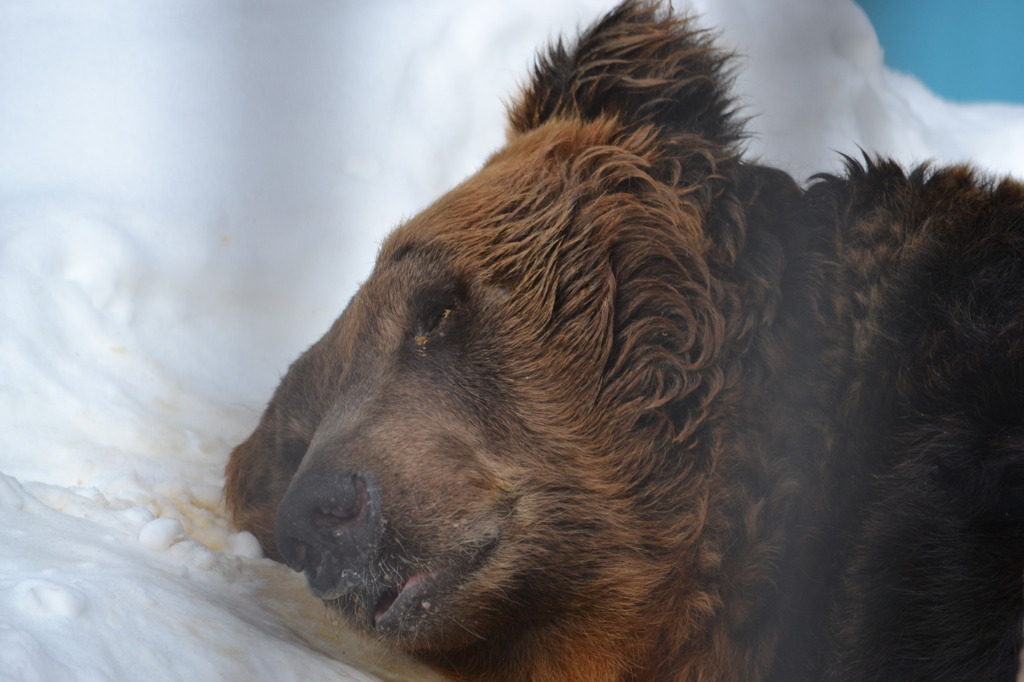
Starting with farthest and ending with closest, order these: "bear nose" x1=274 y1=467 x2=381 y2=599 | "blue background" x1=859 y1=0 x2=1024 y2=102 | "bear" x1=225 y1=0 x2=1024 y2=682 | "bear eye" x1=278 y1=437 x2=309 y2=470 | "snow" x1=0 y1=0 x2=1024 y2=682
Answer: "blue background" x1=859 y1=0 x2=1024 y2=102 → "bear eye" x1=278 y1=437 x2=309 y2=470 → "snow" x1=0 y1=0 x2=1024 y2=682 → "bear nose" x1=274 y1=467 x2=381 y2=599 → "bear" x1=225 y1=0 x2=1024 y2=682

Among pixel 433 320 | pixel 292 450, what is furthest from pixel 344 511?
pixel 292 450

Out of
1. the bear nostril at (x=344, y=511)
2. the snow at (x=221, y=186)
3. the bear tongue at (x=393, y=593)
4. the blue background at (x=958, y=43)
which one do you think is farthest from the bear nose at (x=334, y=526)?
the blue background at (x=958, y=43)

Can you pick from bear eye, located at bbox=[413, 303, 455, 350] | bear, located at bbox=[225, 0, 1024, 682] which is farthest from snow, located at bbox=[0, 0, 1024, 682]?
bear eye, located at bbox=[413, 303, 455, 350]

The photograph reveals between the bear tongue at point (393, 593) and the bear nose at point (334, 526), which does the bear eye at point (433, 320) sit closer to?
the bear nose at point (334, 526)

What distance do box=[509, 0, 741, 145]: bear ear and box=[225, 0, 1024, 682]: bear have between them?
137 mm

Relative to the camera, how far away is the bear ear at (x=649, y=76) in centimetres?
312

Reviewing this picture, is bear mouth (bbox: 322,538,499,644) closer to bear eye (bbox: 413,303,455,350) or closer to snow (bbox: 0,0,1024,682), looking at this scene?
snow (bbox: 0,0,1024,682)

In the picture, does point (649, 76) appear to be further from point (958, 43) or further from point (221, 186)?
point (958, 43)

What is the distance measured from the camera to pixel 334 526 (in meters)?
2.55

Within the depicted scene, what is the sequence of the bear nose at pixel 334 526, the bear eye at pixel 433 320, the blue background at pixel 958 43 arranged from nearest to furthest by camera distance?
the bear nose at pixel 334 526
the bear eye at pixel 433 320
the blue background at pixel 958 43

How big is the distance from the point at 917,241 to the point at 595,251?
32.0 inches

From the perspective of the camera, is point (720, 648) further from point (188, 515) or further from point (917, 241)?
point (188, 515)

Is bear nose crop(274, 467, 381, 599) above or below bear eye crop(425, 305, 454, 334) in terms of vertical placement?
below

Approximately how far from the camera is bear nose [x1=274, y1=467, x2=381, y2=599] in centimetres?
253
